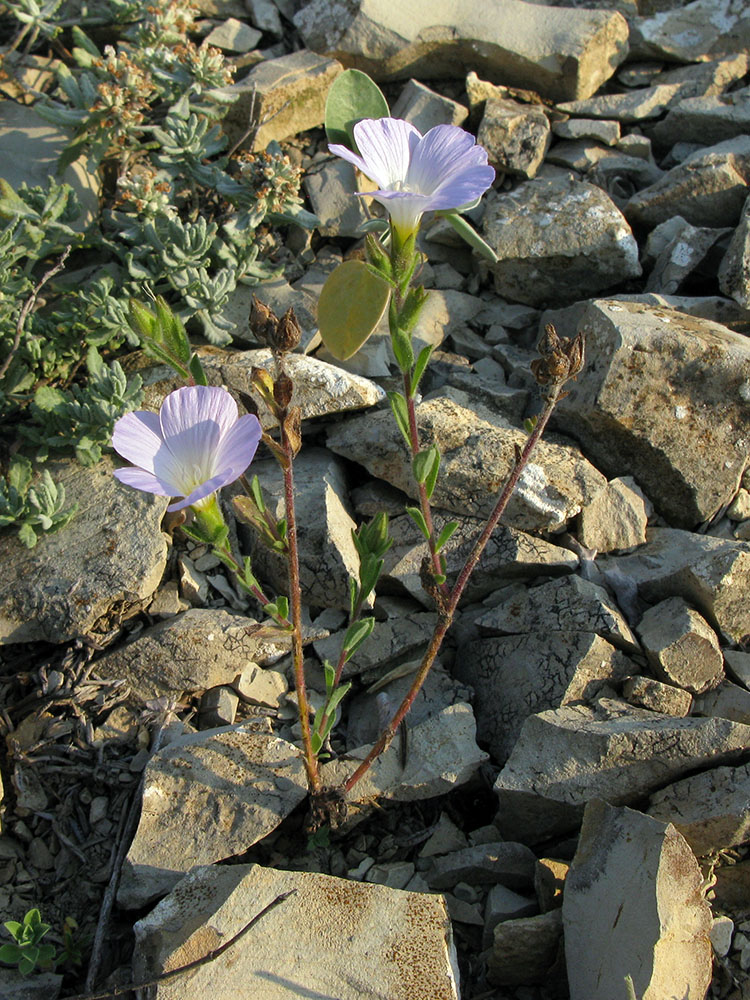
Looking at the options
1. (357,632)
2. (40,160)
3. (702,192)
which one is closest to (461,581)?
(357,632)

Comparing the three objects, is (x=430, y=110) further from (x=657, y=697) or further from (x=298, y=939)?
(x=298, y=939)

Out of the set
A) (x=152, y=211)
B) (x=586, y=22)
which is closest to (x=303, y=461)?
(x=152, y=211)

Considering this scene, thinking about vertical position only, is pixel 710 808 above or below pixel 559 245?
below

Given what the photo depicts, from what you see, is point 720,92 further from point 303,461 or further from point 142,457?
point 142,457

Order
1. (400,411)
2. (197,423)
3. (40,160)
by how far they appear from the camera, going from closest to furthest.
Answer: (197,423) → (400,411) → (40,160)

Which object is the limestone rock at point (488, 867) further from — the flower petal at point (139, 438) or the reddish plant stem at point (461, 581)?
the flower petal at point (139, 438)

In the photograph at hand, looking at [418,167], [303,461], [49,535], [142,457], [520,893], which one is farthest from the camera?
[303,461]

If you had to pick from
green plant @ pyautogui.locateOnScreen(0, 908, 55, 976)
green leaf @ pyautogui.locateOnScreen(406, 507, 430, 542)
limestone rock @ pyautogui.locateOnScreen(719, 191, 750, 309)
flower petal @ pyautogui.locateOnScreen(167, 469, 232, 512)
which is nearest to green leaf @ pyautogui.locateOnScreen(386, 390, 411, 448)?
green leaf @ pyautogui.locateOnScreen(406, 507, 430, 542)
